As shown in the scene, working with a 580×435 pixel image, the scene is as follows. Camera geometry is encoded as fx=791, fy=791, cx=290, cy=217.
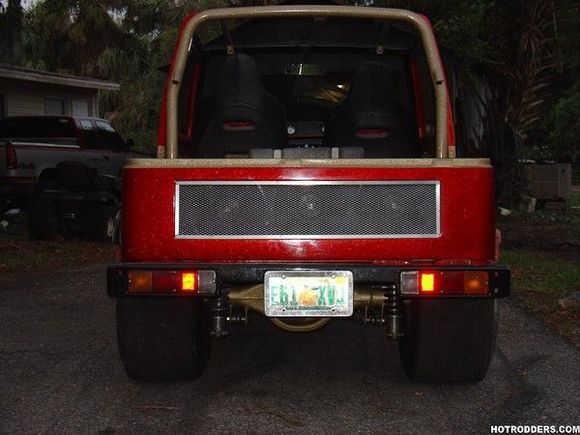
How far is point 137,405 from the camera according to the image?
4.24 m

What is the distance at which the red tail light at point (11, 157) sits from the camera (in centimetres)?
1322

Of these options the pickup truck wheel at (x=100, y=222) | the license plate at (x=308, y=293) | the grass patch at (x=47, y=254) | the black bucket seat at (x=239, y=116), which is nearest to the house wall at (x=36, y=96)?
the grass patch at (x=47, y=254)

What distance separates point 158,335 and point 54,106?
17882 mm

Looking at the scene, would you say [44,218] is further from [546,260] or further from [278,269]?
[278,269]

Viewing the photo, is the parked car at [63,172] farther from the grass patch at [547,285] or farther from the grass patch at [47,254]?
the grass patch at [547,285]

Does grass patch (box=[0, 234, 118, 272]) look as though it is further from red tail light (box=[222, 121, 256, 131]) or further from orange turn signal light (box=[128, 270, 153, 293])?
orange turn signal light (box=[128, 270, 153, 293])

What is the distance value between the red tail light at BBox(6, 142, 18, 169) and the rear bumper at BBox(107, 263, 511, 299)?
1009 centimetres

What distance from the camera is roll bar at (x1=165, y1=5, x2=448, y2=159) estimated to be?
4344mm

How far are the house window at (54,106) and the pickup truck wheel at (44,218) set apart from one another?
373 inches

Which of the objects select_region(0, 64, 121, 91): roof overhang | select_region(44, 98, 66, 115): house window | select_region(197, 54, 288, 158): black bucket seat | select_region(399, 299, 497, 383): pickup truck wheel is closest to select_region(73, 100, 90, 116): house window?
select_region(44, 98, 66, 115): house window

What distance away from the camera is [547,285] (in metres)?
8.23

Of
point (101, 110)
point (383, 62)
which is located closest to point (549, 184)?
point (383, 62)

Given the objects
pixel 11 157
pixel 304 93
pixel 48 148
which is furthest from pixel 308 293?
pixel 48 148

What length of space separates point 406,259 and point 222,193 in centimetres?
99
